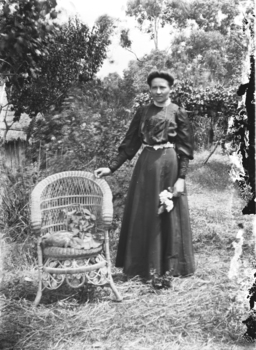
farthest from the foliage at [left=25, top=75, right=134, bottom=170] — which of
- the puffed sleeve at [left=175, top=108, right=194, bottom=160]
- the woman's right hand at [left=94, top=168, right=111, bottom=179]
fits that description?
the puffed sleeve at [left=175, top=108, right=194, bottom=160]

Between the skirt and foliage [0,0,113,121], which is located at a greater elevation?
foliage [0,0,113,121]

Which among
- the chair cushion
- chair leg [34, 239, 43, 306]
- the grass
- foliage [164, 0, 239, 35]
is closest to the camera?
the grass

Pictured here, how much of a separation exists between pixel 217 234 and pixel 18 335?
3202mm

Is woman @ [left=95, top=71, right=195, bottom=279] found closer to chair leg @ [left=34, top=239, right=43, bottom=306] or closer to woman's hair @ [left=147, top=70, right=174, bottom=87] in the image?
woman's hair @ [left=147, top=70, right=174, bottom=87]

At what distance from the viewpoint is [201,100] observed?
793cm

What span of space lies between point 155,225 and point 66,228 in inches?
37.5

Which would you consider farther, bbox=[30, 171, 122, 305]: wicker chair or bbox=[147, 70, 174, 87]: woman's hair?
bbox=[147, 70, 174, 87]: woman's hair

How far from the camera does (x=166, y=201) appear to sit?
4141 millimetres

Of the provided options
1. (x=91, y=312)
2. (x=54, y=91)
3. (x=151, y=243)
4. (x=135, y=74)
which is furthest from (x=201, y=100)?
(x=91, y=312)

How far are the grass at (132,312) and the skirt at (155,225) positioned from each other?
0.21m

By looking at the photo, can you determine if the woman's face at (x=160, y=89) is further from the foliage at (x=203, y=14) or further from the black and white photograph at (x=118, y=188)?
the foliage at (x=203, y=14)

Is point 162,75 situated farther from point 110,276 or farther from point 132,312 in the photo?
point 132,312

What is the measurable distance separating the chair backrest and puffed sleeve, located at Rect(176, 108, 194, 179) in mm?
774

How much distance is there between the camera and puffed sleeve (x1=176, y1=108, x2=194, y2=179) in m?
4.15
